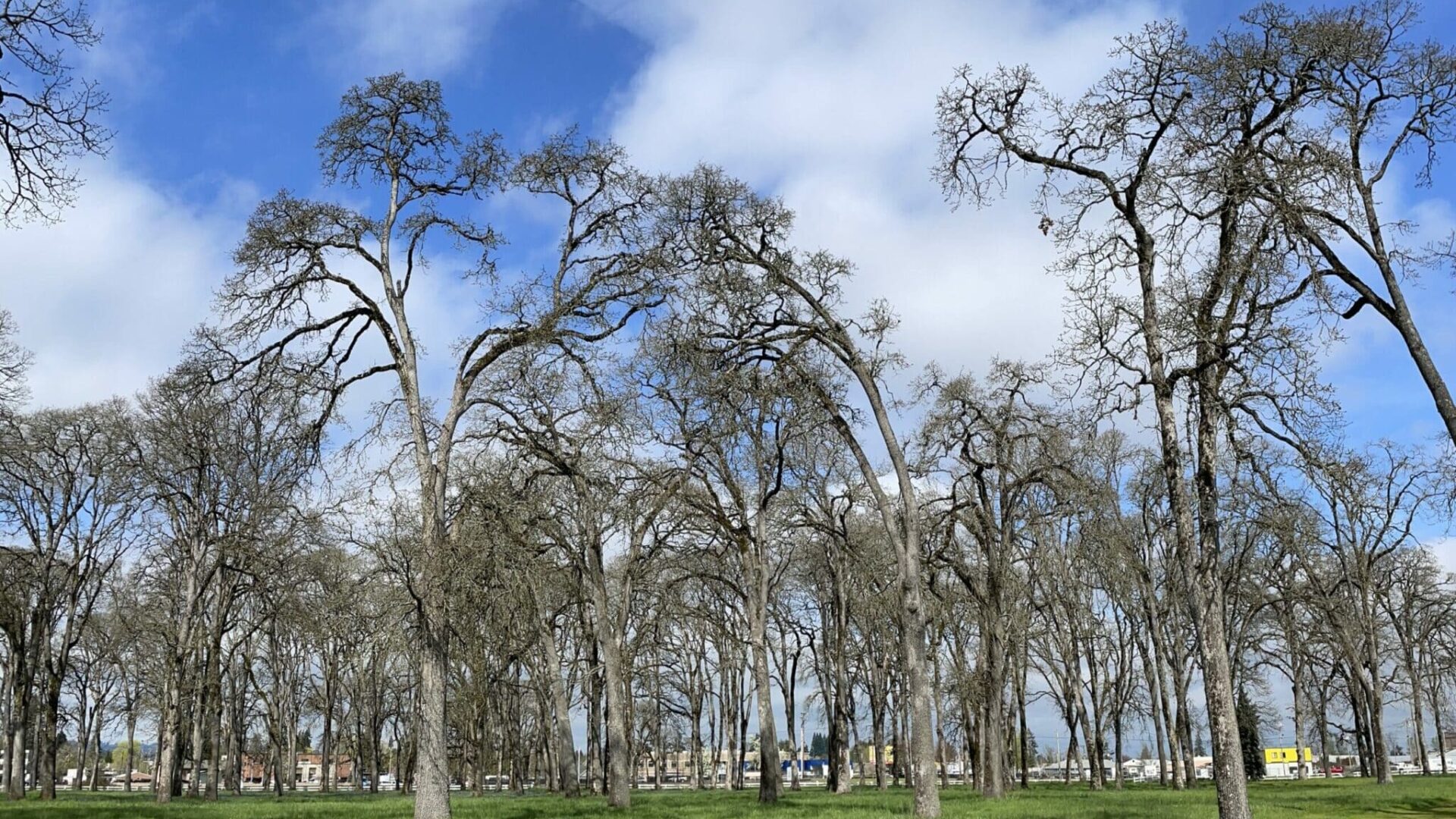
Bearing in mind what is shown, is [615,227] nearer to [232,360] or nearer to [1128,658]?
[232,360]

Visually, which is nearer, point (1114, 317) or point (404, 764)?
point (1114, 317)

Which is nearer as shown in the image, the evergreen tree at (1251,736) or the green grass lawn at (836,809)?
the green grass lawn at (836,809)

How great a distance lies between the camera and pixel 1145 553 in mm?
38062

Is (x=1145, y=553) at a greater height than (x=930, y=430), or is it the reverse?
(x=930, y=430)

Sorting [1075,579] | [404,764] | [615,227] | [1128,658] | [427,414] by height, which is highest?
[615,227]

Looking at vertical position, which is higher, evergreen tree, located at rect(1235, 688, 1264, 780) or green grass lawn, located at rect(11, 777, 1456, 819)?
green grass lawn, located at rect(11, 777, 1456, 819)

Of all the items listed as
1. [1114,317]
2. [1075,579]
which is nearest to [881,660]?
[1075,579]

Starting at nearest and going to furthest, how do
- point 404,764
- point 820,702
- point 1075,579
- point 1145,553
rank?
point 1145,553 → point 1075,579 → point 820,702 → point 404,764

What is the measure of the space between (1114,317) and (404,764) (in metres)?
63.0

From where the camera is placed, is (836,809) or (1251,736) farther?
(1251,736)

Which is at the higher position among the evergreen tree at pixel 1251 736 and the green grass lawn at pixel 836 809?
the green grass lawn at pixel 836 809

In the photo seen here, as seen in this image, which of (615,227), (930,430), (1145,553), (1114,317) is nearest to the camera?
(1114,317)

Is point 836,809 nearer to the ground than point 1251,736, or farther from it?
farther from it

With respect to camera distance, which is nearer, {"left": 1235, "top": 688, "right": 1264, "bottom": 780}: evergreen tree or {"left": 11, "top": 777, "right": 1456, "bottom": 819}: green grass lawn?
{"left": 11, "top": 777, "right": 1456, "bottom": 819}: green grass lawn
